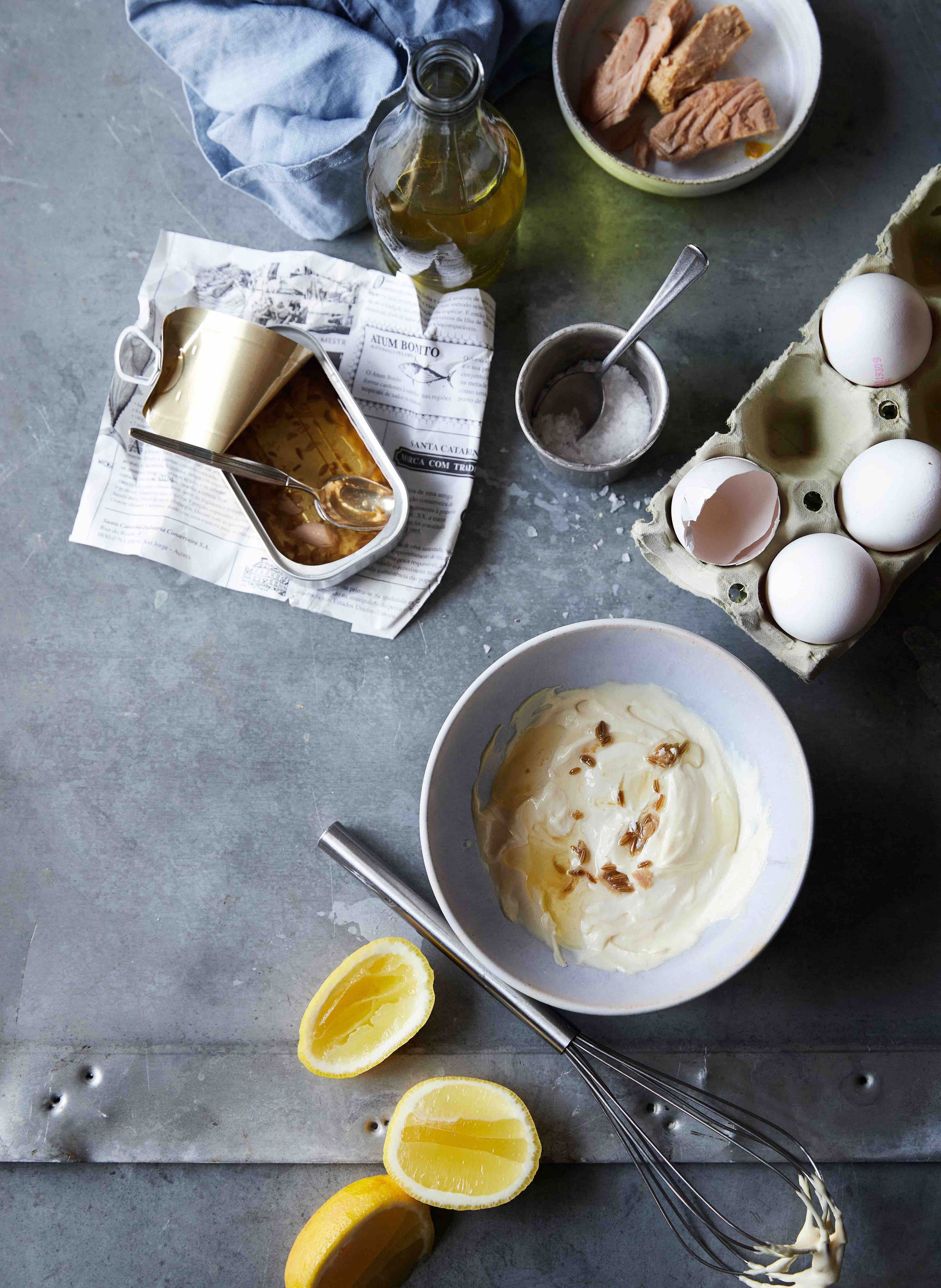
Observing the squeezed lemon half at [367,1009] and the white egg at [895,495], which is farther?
the squeezed lemon half at [367,1009]

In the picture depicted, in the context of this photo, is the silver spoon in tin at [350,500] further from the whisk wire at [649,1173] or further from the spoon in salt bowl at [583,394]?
the whisk wire at [649,1173]

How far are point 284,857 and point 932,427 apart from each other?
85 cm

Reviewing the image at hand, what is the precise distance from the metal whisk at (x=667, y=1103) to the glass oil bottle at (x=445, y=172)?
2.15 feet

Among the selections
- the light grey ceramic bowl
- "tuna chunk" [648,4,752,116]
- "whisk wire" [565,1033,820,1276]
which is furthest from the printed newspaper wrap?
"whisk wire" [565,1033,820,1276]

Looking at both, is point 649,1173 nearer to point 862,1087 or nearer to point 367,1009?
point 862,1087

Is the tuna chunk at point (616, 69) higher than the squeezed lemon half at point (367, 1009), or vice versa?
the tuna chunk at point (616, 69)

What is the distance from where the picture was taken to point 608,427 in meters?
1.00

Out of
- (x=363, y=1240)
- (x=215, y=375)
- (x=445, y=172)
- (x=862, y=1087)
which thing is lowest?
(x=363, y=1240)

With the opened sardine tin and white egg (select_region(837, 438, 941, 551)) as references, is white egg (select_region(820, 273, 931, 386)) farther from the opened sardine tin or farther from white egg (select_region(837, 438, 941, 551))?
the opened sardine tin

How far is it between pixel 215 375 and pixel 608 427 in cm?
44

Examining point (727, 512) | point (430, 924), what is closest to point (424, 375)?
point (727, 512)

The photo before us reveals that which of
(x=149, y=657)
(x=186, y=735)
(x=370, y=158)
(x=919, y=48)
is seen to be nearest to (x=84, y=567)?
(x=149, y=657)

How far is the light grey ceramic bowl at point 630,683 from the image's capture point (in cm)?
84

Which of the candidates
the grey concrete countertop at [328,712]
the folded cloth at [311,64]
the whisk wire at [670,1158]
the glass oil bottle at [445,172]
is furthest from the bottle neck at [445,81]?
the whisk wire at [670,1158]
